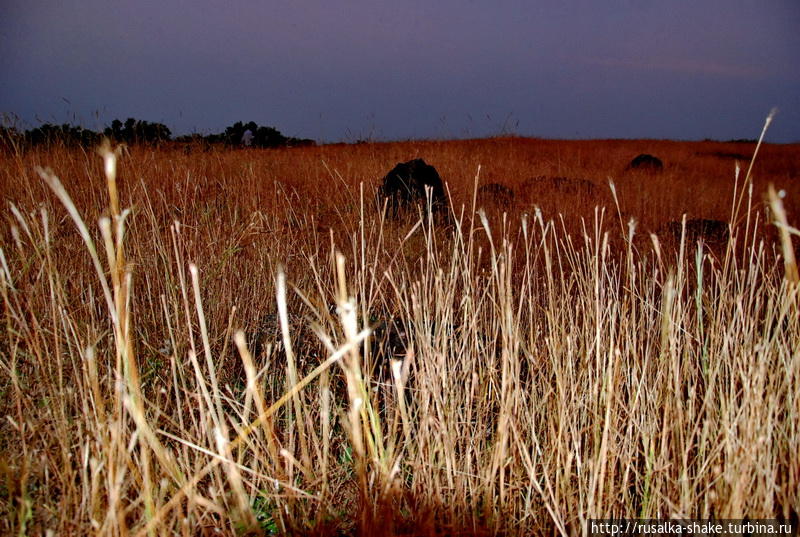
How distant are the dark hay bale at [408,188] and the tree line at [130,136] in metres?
2.55

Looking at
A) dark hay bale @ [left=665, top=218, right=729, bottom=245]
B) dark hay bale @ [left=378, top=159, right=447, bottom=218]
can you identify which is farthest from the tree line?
dark hay bale @ [left=665, top=218, right=729, bottom=245]

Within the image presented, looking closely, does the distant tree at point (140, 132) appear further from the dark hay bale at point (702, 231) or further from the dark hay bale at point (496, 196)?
the dark hay bale at point (702, 231)

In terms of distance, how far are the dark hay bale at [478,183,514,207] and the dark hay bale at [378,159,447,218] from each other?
0.62m

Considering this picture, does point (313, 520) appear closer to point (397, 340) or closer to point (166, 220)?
point (397, 340)

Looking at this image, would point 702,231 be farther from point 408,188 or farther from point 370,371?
point 370,371

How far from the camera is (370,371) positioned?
2150 mm

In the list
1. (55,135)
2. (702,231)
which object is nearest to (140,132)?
(55,135)

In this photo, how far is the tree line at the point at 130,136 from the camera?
5.68 metres

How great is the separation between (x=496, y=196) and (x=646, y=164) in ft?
16.2

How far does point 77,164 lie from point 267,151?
4174 millimetres

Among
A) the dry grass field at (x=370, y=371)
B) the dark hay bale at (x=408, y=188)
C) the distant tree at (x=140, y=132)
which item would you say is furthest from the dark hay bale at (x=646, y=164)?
the distant tree at (x=140, y=132)

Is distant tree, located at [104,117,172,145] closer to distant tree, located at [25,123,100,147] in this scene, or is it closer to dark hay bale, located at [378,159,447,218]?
distant tree, located at [25,123,100,147]

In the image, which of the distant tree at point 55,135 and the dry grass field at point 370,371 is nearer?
the dry grass field at point 370,371

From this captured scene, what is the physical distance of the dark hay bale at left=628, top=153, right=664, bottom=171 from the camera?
10117 millimetres
